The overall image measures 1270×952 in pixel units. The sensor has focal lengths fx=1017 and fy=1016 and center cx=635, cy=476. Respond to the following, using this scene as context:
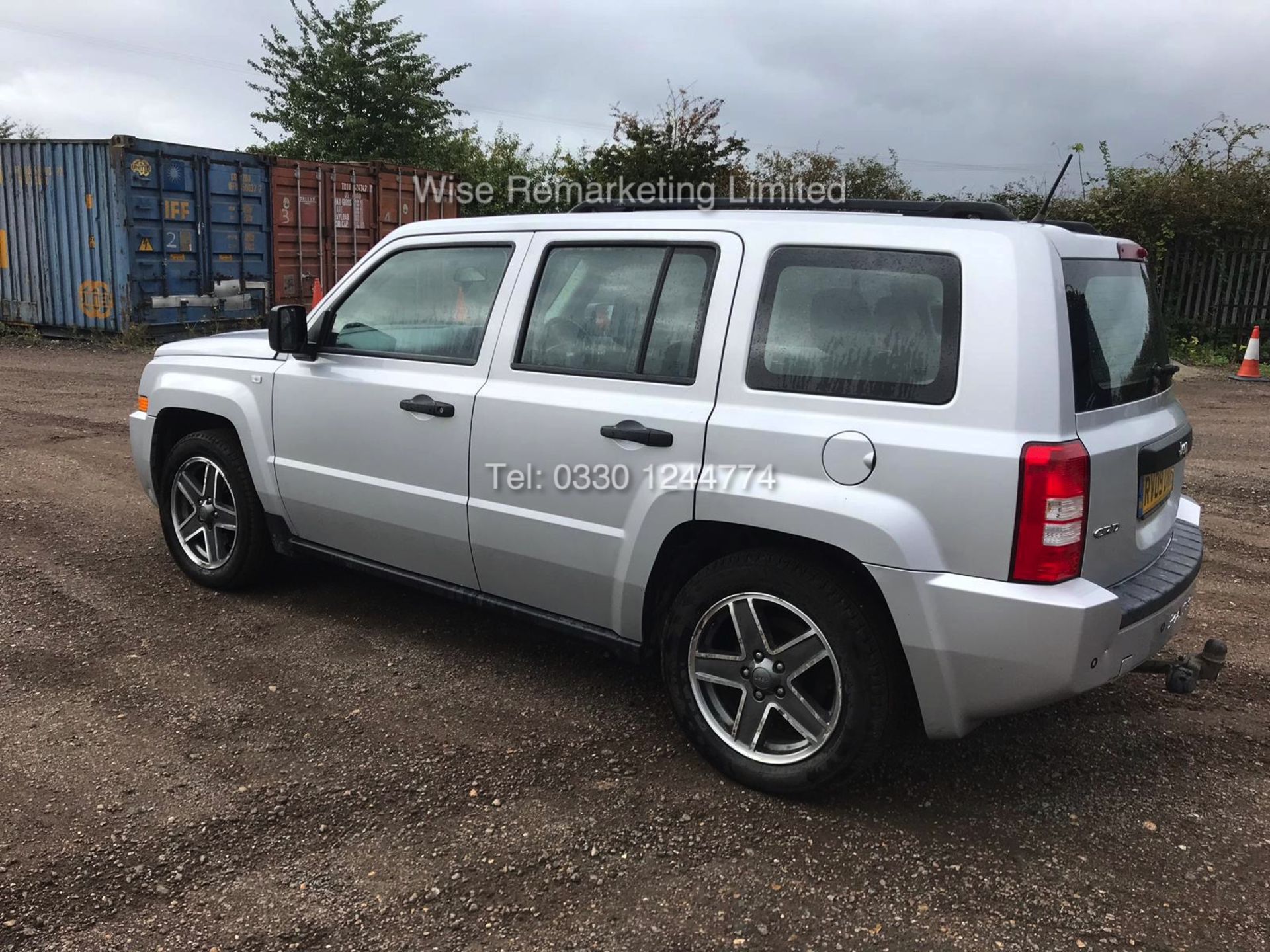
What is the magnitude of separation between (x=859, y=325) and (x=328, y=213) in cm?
1521

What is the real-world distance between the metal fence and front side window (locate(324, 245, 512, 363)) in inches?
599

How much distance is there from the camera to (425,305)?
13.3ft

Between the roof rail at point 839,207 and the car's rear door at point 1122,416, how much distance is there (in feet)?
1.22

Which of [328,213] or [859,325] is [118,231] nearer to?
[328,213]

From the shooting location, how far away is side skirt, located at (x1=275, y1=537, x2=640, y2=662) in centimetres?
355

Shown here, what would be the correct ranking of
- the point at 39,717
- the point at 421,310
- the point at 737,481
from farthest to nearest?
the point at 421,310 → the point at 39,717 → the point at 737,481

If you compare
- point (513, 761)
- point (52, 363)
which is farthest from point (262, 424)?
point (52, 363)

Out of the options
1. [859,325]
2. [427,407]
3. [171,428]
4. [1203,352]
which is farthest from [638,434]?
[1203,352]

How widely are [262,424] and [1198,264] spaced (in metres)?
16.1

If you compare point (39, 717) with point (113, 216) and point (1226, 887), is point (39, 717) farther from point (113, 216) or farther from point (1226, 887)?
point (113, 216)

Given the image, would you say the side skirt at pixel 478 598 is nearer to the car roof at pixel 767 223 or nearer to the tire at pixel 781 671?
the tire at pixel 781 671

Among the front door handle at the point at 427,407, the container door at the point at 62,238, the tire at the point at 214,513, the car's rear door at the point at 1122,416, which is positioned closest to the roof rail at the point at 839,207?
the car's rear door at the point at 1122,416

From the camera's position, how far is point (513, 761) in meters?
3.40

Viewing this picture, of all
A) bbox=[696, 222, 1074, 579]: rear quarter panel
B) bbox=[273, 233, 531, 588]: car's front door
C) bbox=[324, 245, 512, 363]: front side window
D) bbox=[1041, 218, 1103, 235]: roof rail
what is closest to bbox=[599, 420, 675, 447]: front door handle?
bbox=[696, 222, 1074, 579]: rear quarter panel
